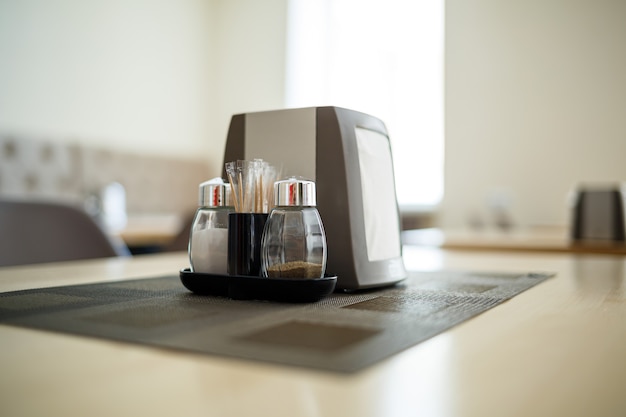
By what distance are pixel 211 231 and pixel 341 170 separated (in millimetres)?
150

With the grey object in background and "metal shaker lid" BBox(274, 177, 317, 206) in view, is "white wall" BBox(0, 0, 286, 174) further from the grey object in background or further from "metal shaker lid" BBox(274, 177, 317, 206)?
"metal shaker lid" BBox(274, 177, 317, 206)

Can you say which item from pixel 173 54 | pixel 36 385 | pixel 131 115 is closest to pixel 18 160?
pixel 131 115

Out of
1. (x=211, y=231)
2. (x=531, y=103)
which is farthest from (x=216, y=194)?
(x=531, y=103)

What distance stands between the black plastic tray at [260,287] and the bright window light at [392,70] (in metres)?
3.35

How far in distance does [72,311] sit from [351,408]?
31cm

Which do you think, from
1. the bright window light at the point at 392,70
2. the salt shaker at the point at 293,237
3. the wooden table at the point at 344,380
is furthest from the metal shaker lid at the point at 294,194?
the bright window light at the point at 392,70

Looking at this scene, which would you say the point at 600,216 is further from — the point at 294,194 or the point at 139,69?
the point at 139,69

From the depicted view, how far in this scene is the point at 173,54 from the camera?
4.56m

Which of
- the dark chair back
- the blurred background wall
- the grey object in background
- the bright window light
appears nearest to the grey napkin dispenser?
the dark chair back

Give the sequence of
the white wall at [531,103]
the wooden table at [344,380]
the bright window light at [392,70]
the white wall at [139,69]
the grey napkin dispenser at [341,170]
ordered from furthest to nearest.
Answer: the bright window light at [392,70] < the white wall at [139,69] < the white wall at [531,103] < the grey napkin dispenser at [341,170] < the wooden table at [344,380]

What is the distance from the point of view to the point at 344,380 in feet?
0.99

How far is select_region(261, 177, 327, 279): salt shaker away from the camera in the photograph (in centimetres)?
54

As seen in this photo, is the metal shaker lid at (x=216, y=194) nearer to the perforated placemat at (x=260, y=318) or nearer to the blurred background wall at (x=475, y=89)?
the perforated placemat at (x=260, y=318)

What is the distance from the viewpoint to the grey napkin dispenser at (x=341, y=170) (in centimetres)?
63
